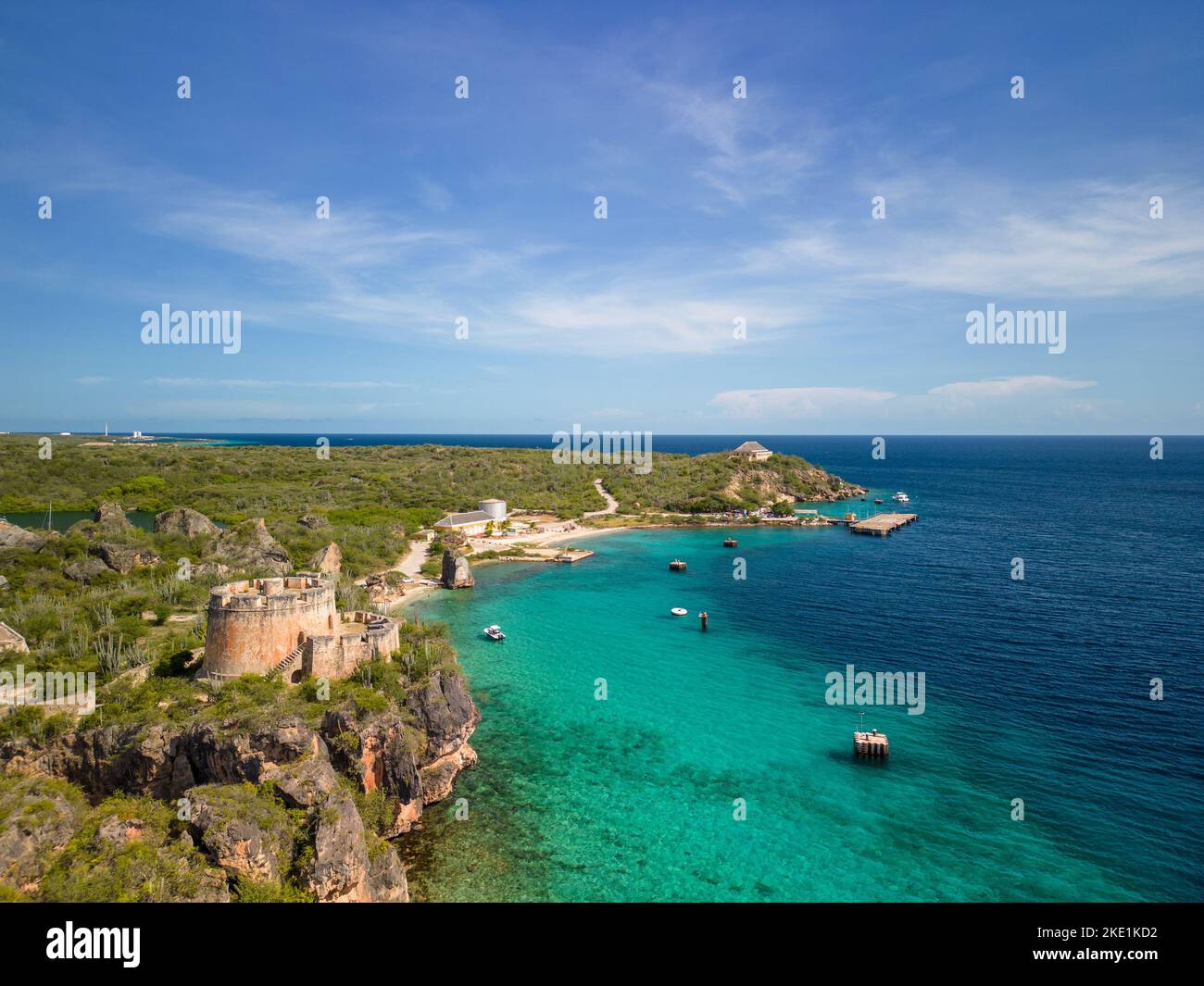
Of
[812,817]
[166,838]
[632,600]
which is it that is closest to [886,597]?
[632,600]

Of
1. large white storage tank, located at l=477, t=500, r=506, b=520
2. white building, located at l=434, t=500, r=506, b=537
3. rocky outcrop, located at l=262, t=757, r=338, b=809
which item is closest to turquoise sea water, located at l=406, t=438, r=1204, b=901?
rocky outcrop, located at l=262, t=757, r=338, b=809

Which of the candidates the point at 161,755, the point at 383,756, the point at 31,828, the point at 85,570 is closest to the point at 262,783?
the point at 161,755

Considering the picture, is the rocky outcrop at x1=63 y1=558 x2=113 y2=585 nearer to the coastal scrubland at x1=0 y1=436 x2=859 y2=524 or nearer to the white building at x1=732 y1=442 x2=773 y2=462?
the coastal scrubland at x1=0 y1=436 x2=859 y2=524

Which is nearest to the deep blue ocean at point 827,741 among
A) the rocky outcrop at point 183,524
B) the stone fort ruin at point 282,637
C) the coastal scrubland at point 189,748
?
the coastal scrubland at point 189,748

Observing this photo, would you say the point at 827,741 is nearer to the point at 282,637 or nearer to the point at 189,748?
the point at 282,637

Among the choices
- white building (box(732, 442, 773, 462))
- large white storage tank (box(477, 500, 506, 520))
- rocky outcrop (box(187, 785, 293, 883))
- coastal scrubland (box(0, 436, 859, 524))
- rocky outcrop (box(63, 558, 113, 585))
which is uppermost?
white building (box(732, 442, 773, 462))
